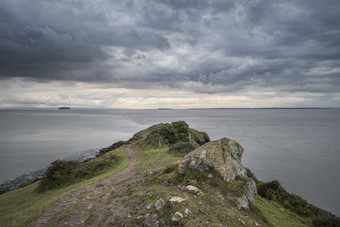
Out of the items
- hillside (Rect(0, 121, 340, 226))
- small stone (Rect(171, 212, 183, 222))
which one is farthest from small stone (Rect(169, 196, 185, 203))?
small stone (Rect(171, 212, 183, 222))

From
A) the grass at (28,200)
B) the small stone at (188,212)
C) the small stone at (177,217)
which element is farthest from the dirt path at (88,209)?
the small stone at (188,212)

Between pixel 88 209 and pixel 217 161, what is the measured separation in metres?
8.92

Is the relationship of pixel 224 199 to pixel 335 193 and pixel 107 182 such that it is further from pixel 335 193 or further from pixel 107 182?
pixel 335 193

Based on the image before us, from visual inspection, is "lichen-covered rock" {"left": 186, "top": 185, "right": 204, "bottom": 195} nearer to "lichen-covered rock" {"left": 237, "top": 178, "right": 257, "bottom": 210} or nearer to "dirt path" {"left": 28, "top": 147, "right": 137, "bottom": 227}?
"lichen-covered rock" {"left": 237, "top": 178, "right": 257, "bottom": 210}

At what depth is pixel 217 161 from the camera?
A: 11.7 m

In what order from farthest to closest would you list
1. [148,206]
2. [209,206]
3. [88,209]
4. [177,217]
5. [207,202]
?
1. [88,209]
2. [148,206]
3. [207,202]
4. [209,206]
5. [177,217]

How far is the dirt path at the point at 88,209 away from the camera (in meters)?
9.98

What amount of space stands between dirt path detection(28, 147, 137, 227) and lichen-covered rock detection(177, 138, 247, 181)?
14.9ft

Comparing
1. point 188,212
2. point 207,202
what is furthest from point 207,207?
point 188,212

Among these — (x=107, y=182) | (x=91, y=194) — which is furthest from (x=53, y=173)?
(x=91, y=194)

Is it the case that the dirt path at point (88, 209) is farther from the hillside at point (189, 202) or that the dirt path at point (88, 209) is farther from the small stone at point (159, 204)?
the small stone at point (159, 204)

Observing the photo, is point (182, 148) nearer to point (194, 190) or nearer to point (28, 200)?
point (194, 190)

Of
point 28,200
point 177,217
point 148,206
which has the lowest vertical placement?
point 28,200

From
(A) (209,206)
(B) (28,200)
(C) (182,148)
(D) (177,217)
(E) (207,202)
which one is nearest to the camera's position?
(D) (177,217)
